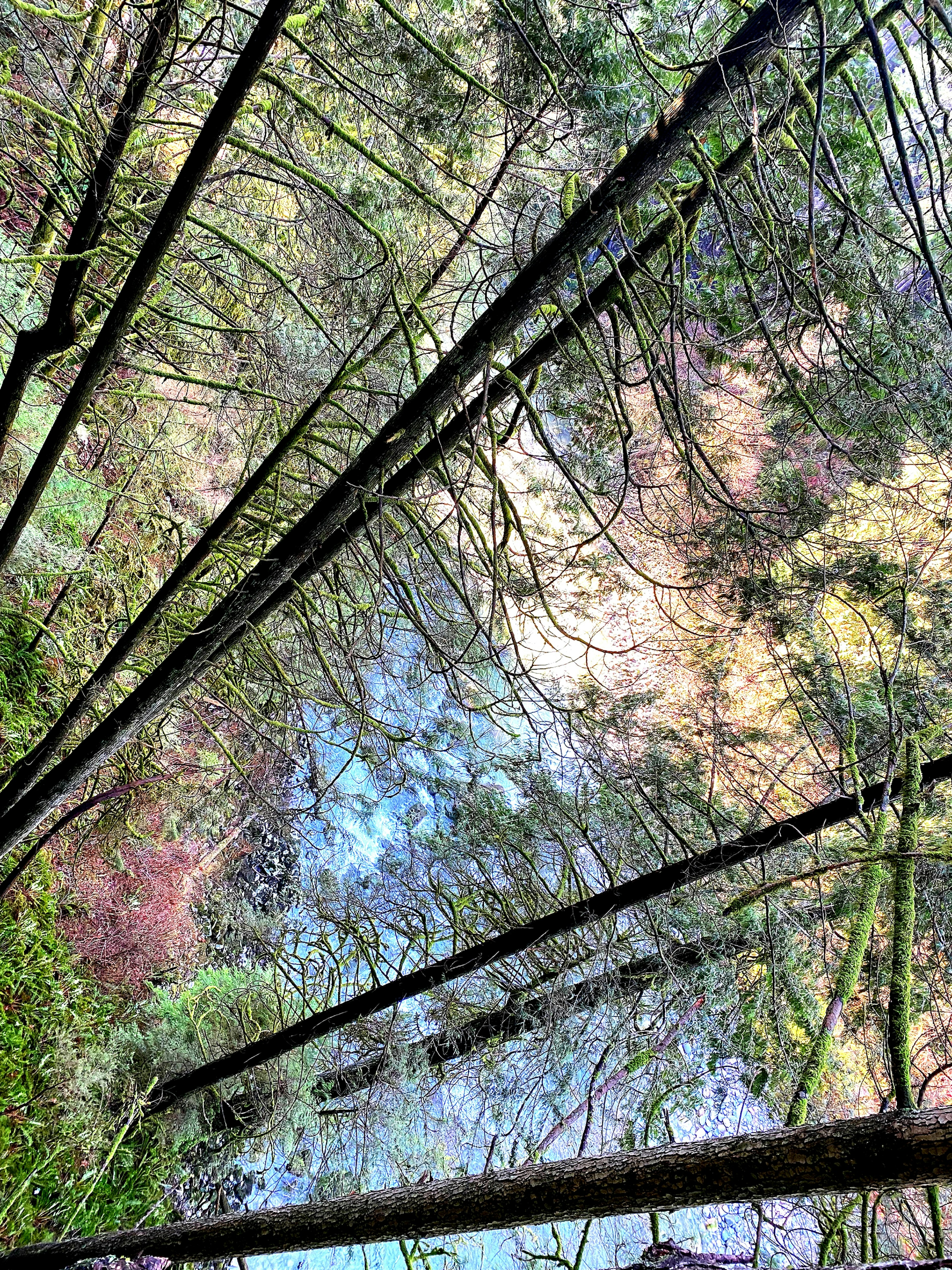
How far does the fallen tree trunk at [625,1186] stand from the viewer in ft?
2.60

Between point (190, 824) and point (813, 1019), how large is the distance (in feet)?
13.0

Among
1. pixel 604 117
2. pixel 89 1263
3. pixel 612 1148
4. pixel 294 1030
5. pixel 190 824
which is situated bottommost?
pixel 89 1263

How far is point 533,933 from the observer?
2.80m

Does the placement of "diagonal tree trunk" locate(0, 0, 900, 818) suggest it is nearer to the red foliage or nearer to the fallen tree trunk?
the fallen tree trunk

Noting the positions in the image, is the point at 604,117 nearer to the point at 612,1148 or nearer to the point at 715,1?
the point at 715,1

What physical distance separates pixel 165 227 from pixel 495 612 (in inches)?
45.1

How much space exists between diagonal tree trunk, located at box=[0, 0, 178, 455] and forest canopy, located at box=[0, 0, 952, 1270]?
0.02m

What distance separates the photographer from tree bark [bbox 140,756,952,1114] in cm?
221

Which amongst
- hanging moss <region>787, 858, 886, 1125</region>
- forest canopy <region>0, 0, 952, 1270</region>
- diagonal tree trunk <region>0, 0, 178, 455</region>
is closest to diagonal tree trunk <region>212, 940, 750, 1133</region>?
forest canopy <region>0, 0, 952, 1270</region>

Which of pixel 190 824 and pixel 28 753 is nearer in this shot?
pixel 28 753

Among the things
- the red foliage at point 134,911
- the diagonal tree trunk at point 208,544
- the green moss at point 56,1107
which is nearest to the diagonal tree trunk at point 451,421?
the diagonal tree trunk at point 208,544

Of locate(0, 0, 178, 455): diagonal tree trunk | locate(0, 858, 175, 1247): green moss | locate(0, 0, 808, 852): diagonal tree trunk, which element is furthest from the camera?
locate(0, 858, 175, 1247): green moss

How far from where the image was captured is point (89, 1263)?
1.94 meters

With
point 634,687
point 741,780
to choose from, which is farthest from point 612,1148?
point 634,687
